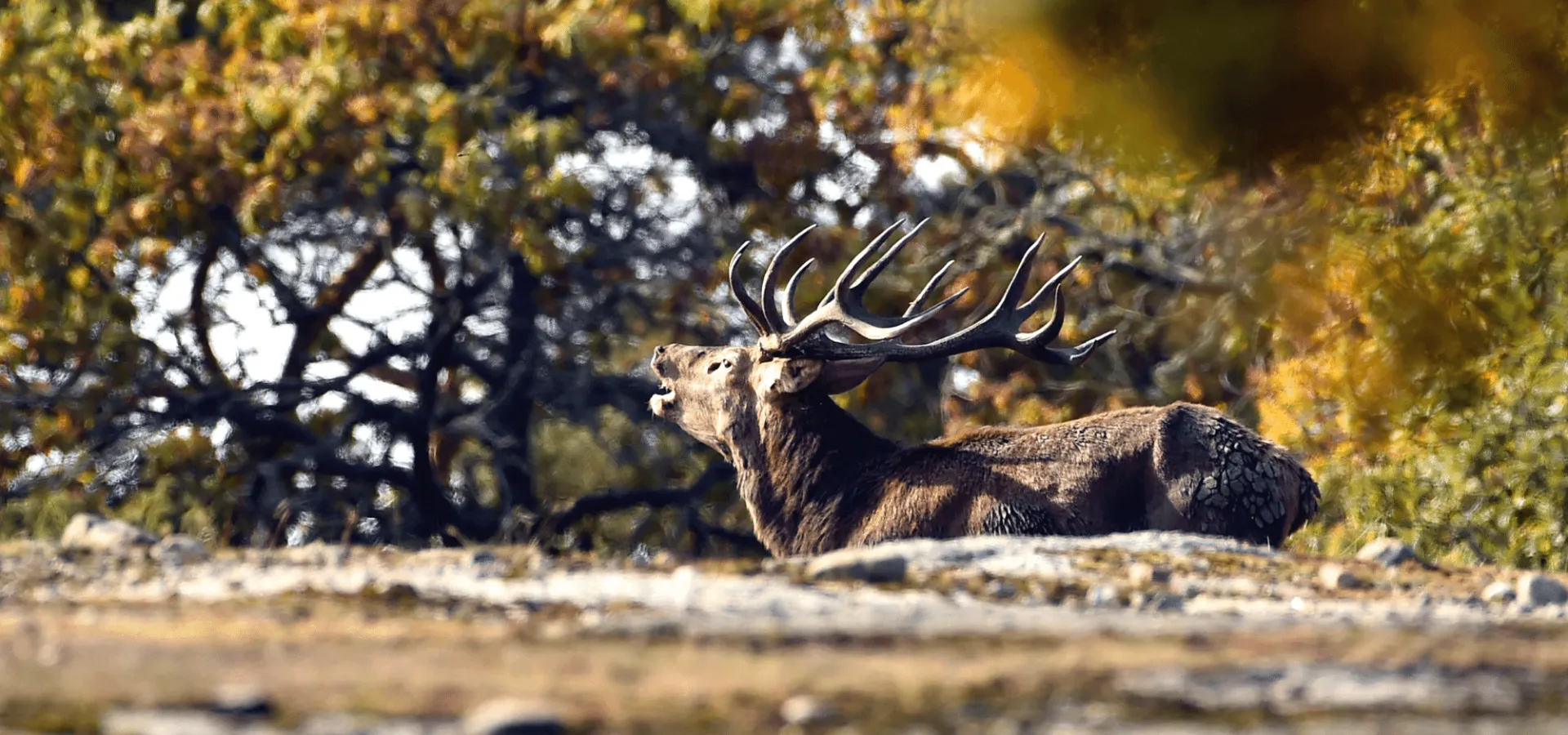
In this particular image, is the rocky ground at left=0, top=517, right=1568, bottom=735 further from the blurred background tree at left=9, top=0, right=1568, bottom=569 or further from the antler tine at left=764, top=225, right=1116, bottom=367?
the blurred background tree at left=9, top=0, right=1568, bottom=569

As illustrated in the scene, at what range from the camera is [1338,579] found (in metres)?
7.48

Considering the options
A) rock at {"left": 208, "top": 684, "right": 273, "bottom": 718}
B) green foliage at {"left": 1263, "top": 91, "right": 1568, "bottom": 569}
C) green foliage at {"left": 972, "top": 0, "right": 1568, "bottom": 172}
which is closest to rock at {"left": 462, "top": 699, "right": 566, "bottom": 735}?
rock at {"left": 208, "top": 684, "right": 273, "bottom": 718}

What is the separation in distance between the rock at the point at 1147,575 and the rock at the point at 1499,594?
106 cm

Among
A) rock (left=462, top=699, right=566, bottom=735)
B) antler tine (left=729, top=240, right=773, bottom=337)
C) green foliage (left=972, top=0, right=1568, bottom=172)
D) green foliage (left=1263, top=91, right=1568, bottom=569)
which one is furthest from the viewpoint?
green foliage (left=972, top=0, right=1568, bottom=172)

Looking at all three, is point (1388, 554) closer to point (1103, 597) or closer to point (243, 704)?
point (1103, 597)

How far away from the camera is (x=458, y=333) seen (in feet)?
59.1

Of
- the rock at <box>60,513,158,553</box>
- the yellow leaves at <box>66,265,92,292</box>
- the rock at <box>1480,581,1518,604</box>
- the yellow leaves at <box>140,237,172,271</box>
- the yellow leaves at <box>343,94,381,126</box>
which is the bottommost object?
the rock at <box>1480,581,1518,604</box>

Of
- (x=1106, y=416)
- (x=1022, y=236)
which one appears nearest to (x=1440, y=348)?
(x=1106, y=416)

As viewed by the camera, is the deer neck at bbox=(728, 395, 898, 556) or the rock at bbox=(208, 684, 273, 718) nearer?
the rock at bbox=(208, 684, 273, 718)

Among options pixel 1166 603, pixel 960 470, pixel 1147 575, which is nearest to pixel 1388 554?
pixel 1147 575

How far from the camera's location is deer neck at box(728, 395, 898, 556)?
443 inches

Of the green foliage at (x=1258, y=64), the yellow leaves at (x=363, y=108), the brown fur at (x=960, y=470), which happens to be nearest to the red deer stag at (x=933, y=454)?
the brown fur at (x=960, y=470)

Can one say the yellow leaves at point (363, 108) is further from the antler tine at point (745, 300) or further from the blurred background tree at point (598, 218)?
the antler tine at point (745, 300)

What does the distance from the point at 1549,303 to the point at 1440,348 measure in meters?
0.93
